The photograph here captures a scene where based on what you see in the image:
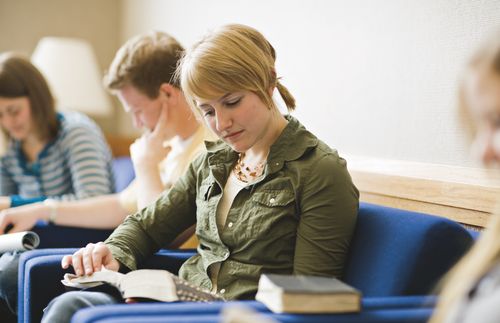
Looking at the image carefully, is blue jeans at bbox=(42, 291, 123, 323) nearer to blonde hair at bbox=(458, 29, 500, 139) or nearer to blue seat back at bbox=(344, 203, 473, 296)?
blue seat back at bbox=(344, 203, 473, 296)

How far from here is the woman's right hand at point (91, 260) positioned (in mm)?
1746

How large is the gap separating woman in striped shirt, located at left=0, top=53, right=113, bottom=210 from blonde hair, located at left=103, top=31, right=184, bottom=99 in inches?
21.3

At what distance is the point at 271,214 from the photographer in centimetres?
166

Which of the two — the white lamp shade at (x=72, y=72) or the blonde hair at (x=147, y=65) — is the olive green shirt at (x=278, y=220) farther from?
the white lamp shade at (x=72, y=72)

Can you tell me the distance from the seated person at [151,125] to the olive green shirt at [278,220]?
0.41 metres

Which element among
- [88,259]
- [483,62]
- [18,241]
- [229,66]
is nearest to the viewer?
[483,62]

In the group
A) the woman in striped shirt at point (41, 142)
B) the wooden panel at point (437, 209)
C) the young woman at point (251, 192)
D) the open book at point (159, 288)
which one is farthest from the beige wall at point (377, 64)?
the woman in striped shirt at point (41, 142)

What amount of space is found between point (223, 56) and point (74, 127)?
4.60 ft

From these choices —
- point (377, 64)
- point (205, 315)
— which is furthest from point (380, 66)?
point (205, 315)

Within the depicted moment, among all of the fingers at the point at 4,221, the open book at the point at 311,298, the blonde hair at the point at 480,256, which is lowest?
the fingers at the point at 4,221

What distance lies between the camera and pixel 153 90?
7.70 ft

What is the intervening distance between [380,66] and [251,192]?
0.59 meters

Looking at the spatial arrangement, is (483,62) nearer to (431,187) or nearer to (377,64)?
(431,187)

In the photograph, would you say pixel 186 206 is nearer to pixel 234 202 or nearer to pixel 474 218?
pixel 234 202
